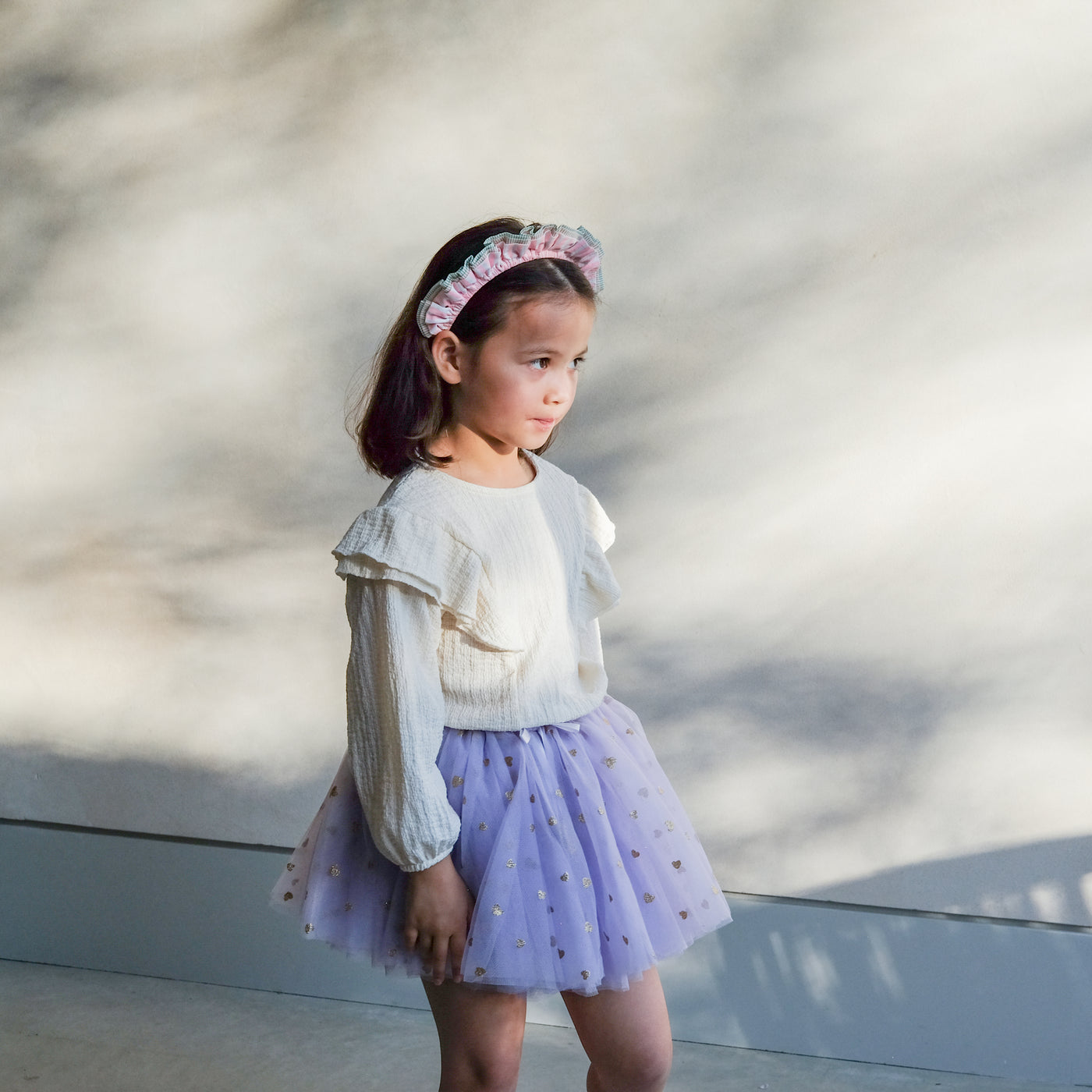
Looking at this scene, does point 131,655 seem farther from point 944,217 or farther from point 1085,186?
point 1085,186

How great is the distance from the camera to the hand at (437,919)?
1.21m

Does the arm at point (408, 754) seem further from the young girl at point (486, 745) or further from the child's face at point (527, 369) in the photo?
the child's face at point (527, 369)

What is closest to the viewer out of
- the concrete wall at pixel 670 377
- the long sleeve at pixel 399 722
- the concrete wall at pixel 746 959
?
the long sleeve at pixel 399 722

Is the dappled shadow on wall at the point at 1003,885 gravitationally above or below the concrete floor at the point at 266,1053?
above

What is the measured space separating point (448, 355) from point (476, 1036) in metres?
0.75

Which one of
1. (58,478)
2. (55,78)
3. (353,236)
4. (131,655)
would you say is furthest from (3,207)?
(131,655)

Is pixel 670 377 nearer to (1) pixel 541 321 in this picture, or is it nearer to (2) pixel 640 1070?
(1) pixel 541 321

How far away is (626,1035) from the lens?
4.24ft

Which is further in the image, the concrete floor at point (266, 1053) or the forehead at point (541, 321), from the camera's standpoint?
the concrete floor at point (266, 1053)

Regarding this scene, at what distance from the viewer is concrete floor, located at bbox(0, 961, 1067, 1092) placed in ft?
6.38

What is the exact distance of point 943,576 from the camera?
191cm

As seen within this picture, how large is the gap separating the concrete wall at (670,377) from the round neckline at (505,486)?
1.88 feet

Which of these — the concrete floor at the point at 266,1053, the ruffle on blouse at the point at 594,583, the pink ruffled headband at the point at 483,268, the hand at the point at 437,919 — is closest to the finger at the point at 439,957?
the hand at the point at 437,919

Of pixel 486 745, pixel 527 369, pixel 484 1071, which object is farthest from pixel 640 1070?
pixel 527 369
